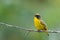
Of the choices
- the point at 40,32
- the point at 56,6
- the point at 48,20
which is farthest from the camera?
the point at 56,6

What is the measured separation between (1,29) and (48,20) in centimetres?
55

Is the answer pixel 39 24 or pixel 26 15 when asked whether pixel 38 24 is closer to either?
pixel 39 24

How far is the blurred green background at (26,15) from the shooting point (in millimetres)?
4508

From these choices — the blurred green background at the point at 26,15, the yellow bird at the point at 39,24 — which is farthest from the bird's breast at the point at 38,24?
the blurred green background at the point at 26,15

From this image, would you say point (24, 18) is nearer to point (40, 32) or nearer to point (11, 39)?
point (11, 39)

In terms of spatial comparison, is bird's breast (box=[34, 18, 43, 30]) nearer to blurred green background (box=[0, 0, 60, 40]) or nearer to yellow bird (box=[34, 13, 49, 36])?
yellow bird (box=[34, 13, 49, 36])

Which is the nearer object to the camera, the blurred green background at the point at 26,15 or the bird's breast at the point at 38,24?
the bird's breast at the point at 38,24

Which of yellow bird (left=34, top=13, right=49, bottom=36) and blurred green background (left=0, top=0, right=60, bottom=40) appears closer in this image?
yellow bird (left=34, top=13, right=49, bottom=36)

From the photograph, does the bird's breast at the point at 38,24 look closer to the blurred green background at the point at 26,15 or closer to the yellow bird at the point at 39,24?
the yellow bird at the point at 39,24

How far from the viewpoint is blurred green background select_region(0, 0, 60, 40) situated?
4.51 meters

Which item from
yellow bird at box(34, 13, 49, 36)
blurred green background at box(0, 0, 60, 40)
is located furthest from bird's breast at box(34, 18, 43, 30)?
blurred green background at box(0, 0, 60, 40)

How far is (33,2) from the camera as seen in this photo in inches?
215

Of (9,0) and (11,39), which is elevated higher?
(9,0)

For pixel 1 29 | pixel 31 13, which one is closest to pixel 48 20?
pixel 31 13
